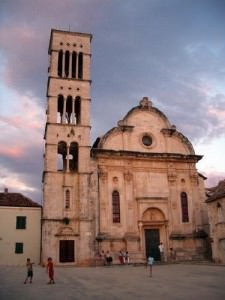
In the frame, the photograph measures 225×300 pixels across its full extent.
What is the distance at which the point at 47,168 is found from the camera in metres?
33.1

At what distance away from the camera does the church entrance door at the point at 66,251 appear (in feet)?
103

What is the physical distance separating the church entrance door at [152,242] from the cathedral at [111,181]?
9 centimetres

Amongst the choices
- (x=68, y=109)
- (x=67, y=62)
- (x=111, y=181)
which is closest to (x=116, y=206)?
(x=111, y=181)

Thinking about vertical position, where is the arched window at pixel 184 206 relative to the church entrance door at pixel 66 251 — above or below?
above

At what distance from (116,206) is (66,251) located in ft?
21.7

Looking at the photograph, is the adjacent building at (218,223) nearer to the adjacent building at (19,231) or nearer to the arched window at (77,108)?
the arched window at (77,108)

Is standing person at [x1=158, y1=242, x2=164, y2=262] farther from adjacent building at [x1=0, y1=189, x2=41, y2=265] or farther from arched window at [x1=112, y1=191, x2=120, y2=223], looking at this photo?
adjacent building at [x1=0, y1=189, x2=41, y2=265]

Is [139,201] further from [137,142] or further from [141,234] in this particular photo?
[137,142]

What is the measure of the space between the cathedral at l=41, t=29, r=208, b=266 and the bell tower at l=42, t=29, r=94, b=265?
87 millimetres

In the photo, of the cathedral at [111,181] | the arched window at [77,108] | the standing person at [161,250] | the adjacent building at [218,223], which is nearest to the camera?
the adjacent building at [218,223]

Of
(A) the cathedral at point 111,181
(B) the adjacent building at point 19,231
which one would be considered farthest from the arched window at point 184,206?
(B) the adjacent building at point 19,231

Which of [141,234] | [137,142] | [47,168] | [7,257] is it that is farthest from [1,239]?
[137,142]

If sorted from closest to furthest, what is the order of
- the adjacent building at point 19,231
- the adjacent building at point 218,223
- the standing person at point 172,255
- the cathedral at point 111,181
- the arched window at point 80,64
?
the adjacent building at point 218,223 < the cathedral at point 111,181 < the adjacent building at point 19,231 < the standing person at point 172,255 < the arched window at point 80,64

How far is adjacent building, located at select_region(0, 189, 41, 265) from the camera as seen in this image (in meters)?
33.2
